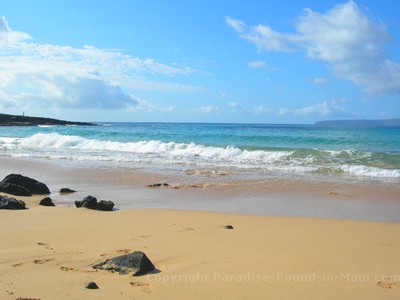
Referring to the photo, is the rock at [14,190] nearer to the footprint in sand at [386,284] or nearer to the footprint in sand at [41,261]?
the footprint in sand at [41,261]

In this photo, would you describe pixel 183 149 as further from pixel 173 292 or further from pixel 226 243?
pixel 173 292

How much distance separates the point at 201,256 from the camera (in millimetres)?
4715

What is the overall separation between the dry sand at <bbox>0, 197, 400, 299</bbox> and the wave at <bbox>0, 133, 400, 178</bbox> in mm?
9020

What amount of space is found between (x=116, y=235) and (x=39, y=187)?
511 cm

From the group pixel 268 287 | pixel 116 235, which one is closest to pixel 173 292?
pixel 268 287

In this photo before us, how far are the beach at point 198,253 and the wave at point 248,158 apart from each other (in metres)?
8.01

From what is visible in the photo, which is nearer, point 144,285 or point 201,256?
point 144,285

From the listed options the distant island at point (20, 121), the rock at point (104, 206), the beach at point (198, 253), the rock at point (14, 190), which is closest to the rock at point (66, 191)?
the rock at point (14, 190)

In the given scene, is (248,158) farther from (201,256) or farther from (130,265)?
(130,265)

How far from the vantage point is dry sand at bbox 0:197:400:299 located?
145 inches

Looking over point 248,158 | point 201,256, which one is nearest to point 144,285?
point 201,256

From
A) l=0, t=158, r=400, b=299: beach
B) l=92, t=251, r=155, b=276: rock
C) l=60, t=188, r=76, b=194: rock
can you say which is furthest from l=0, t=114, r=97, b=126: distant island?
l=92, t=251, r=155, b=276: rock

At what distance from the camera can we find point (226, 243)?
5.32m

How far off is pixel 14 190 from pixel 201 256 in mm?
6404
